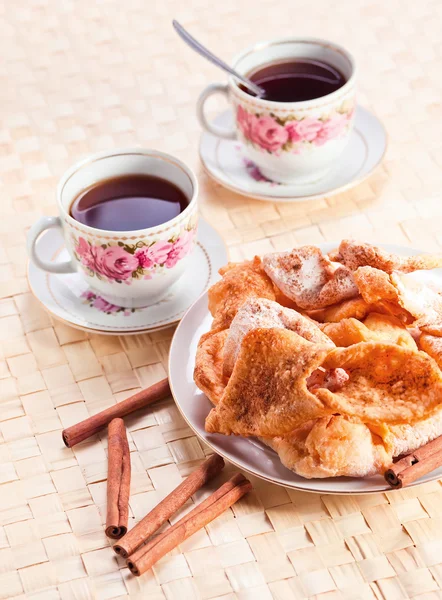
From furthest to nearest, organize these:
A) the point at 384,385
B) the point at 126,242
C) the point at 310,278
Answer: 1. the point at 126,242
2. the point at 310,278
3. the point at 384,385

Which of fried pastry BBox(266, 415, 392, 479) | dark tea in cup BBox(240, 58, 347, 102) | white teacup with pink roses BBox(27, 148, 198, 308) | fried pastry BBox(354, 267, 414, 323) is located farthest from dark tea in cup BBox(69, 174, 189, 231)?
fried pastry BBox(266, 415, 392, 479)

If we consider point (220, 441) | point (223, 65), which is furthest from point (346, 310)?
point (223, 65)

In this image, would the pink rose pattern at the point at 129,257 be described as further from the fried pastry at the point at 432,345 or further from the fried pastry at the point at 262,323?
the fried pastry at the point at 432,345

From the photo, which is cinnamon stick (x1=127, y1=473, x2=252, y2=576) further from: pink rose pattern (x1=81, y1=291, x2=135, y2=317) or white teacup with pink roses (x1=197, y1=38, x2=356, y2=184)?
white teacup with pink roses (x1=197, y1=38, x2=356, y2=184)

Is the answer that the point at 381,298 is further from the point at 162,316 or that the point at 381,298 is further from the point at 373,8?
the point at 373,8

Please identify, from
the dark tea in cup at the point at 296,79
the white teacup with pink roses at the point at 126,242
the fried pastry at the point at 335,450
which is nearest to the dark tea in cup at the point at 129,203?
the white teacup with pink roses at the point at 126,242

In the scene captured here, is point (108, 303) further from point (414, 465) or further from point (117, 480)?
point (414, 465)

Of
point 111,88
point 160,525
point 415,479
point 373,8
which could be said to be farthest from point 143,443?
point 373,8
